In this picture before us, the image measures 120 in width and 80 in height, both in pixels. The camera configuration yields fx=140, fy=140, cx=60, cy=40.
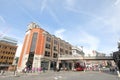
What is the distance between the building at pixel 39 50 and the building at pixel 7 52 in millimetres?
24387

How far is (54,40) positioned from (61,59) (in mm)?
10851

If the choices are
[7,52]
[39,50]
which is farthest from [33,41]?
[7,52]

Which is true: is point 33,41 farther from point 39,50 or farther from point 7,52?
point 7,52

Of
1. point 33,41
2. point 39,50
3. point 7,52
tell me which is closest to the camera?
point 39,50

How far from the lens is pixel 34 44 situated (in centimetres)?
6519

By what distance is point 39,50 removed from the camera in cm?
6344

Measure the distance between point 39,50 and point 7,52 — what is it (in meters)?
38.5

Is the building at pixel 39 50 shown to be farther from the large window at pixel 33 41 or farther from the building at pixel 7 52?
the building at pixel 7 52

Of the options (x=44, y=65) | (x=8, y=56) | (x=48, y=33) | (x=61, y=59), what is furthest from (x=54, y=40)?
(x=8, y=56)

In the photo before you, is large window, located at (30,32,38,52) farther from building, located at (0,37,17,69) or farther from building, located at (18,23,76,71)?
building, located at (0,37,17,69)

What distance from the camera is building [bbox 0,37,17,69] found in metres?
87.4

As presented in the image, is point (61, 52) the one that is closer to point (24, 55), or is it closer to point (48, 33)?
point (48, 33)

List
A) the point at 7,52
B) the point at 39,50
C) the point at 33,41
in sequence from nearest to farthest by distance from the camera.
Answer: the point at 39,50, the point at 33,41, the point at 7,52

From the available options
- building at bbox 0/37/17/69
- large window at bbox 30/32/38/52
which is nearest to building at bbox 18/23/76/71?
large window at bbox 30/32/38/52
